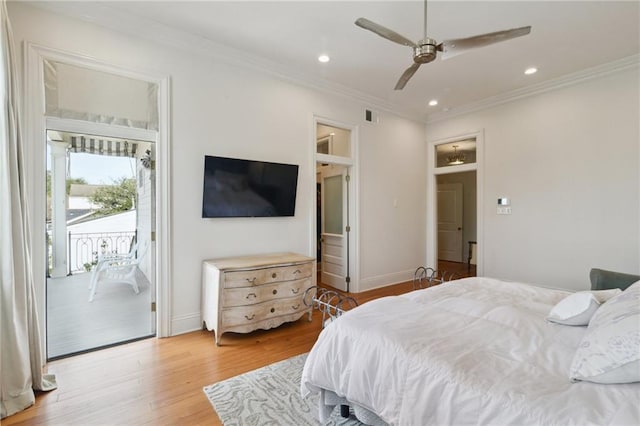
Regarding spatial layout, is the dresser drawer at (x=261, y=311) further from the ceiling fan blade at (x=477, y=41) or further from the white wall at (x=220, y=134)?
the ceiling fan blade at (x=477, y=41)

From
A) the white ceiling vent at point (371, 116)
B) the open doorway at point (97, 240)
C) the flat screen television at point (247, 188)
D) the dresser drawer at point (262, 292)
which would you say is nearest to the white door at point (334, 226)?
the white ceiling vent at point (371, 116)

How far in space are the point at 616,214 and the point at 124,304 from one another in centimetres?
599

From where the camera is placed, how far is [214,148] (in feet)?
10.9

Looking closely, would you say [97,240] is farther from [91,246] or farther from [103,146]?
[103,146]

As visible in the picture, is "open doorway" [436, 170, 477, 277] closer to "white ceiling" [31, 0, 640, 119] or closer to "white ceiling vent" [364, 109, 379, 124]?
"white ceiling vent" [364, 109, 379, 124]

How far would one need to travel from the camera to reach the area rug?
6.05ft

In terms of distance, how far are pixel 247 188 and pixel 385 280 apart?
286cm

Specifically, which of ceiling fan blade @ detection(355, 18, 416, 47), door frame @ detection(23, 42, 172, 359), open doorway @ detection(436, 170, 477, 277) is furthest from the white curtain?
open doorway @ detection(436, 170, 477, 277)

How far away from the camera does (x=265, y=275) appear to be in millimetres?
3090

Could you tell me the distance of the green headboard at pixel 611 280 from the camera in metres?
2.67

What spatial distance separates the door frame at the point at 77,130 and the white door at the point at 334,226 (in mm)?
2554

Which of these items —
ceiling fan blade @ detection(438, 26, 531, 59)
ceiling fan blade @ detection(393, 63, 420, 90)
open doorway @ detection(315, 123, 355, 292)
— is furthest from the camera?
open doorway @ detection(315, 123, 355, 292)

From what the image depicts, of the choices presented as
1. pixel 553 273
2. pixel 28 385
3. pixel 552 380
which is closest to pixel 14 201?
pixel 28 385

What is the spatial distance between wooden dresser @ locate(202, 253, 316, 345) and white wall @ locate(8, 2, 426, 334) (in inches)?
10.7
